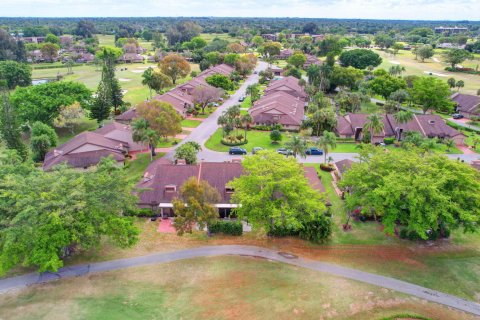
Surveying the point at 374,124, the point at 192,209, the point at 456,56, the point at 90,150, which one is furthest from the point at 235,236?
the point at 456,56

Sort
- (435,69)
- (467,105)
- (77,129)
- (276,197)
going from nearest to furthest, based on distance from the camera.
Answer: (276,197) < (77,129) < (467,105) < (435,69)

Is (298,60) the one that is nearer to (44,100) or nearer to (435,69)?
(435,69)

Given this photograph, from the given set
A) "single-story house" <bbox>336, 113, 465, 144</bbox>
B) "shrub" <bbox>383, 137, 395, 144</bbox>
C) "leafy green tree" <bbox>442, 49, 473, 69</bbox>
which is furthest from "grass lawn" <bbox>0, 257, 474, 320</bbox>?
"leafy green tree" <bbox>442, 49, 473, 69</bbox>

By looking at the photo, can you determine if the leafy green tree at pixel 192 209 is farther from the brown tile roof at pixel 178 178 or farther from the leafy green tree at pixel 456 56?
the leafy green tree at pixel 456 56

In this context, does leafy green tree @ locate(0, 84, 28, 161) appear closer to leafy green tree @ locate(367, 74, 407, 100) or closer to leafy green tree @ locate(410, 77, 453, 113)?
leafy green tree @ locate(367, 74, 407, 100)

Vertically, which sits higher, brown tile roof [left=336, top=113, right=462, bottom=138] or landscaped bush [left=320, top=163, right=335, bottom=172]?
brown tile roof [left=336, top=113, right=462, bottom=138]

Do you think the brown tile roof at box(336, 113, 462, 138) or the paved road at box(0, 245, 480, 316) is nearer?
the paved road at box(0, 245, 480, 316)
